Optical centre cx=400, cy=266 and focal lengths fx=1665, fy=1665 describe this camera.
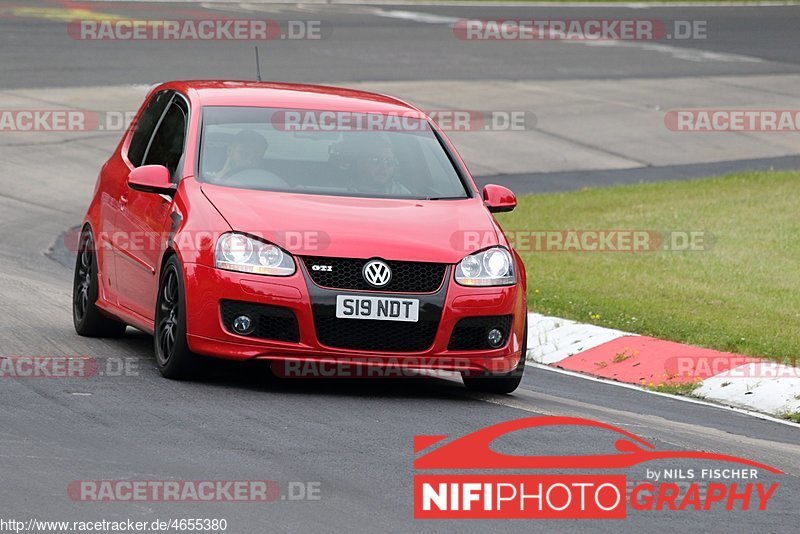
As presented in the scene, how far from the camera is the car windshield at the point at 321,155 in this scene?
9.42 metres

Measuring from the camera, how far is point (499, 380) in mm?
9250

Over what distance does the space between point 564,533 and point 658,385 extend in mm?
4595

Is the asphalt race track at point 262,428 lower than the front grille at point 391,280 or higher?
lower

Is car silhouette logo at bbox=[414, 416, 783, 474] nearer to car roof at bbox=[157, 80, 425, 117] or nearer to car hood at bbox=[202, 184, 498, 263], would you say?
car hood at bbox=[202, 184, 498, 263]

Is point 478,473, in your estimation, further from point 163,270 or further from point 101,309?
point 101,309

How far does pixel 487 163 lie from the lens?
71.0 ft
